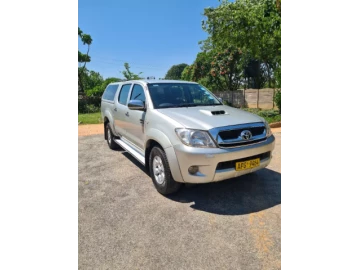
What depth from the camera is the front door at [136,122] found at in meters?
3.77

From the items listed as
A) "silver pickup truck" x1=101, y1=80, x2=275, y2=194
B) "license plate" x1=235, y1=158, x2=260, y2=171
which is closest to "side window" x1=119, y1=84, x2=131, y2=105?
"silver pickup truck" x1=101, y1=80, x2=275, y2=194

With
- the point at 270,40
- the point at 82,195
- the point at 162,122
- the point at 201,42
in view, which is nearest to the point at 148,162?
the point at 162,122

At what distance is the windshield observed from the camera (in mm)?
3742

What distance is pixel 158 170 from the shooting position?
329cm

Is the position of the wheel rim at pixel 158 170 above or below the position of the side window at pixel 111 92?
below

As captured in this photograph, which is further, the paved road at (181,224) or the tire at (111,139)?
the tire at (111,139)

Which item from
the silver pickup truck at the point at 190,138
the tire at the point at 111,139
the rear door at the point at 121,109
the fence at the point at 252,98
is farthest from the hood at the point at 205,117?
the fence at the point at 252,98

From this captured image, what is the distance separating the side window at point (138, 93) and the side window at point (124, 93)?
32 centimetres

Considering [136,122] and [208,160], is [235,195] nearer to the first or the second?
[208,160]

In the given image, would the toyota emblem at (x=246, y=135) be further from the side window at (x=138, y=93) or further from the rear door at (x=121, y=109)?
the rear door at (x=121, y=109)

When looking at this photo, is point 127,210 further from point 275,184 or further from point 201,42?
point 201,42

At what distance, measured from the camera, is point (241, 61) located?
18.4 meters

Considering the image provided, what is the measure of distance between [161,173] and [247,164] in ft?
3.99

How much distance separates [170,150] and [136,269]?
138cm
